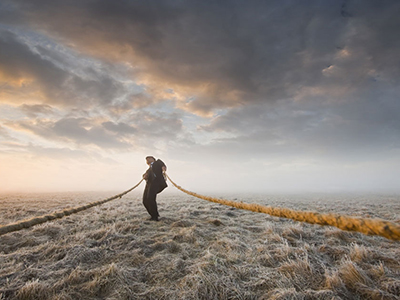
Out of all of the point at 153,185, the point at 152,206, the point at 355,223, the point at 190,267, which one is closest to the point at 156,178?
the point at 153,185

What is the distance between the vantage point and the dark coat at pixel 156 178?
25.5ft

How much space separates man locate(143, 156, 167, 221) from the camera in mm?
7242

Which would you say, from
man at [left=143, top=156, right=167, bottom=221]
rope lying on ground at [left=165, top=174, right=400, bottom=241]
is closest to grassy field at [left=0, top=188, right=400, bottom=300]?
rope lying on ground at [left=165, top=174, right=400, bottom=241]

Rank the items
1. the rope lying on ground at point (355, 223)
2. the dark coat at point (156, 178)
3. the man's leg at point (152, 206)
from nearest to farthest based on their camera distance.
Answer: the rope lying on ground at point (355, 223) → the man's leg at point (152, 206) → the dark coat at point (156, 178)

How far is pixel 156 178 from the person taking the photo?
7887 millimetres

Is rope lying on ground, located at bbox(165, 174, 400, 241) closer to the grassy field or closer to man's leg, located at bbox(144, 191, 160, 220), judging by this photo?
the grassy field

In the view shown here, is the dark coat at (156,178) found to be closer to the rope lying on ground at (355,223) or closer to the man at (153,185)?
the man at (153,185)

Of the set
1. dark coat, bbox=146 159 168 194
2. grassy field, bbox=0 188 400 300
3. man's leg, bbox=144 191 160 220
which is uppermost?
dark coat, bbox=146 159 168 194

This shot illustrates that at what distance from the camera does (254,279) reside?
291 cm

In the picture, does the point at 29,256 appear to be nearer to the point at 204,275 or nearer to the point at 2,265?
the point at 2,265

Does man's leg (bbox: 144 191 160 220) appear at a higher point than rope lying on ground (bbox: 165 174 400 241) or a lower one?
lower

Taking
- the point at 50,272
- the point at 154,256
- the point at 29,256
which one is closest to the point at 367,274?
the point at 154,256

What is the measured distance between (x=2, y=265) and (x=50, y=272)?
1092mm

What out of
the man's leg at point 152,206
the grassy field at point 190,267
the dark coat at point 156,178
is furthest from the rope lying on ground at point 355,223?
the dark coat at point 156,178
